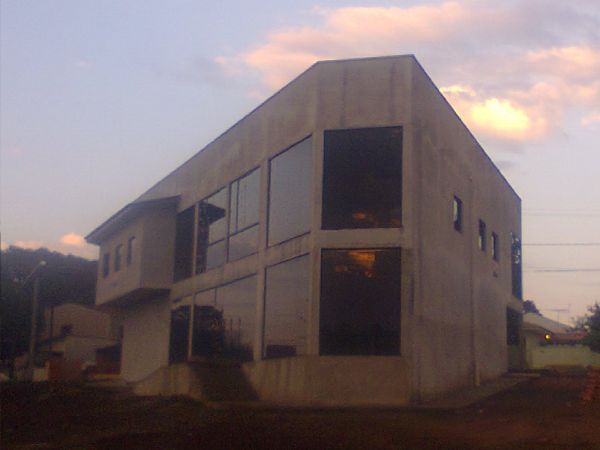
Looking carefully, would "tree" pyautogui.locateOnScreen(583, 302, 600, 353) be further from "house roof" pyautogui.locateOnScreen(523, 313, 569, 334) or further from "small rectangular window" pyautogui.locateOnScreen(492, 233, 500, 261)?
"small rectangular window" pyautogui.locateOnScreen(492, 233, 500, 261)

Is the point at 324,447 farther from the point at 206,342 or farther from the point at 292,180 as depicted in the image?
the point at 206,342

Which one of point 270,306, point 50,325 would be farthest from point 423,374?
point 50,325

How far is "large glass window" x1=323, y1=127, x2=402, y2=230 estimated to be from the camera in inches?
851

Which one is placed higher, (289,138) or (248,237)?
(289,138)

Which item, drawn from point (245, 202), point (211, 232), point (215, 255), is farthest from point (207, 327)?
point (245, 202)

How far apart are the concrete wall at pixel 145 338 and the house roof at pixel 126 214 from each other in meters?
3.49

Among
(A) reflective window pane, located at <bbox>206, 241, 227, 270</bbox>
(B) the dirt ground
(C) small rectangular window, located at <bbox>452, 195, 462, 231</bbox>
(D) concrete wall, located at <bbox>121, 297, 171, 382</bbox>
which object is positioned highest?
(C) small rectangular window, located at <bbox>452, 195, 462, 231</bbox>

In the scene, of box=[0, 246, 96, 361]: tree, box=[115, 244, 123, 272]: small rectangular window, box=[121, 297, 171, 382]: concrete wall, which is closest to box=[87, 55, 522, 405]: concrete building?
box=[121, 297, 171, 382]: concrete wall

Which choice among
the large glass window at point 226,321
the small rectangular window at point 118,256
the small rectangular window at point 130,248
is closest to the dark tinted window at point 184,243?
the large glass window at point 226,321

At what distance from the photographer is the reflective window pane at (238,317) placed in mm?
24750

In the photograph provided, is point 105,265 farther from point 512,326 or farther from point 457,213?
point 457,213

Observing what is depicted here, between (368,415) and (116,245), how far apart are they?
66.1 ft

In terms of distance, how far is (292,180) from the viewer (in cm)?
2341

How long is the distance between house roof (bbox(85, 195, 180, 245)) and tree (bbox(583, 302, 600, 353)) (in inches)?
1135
